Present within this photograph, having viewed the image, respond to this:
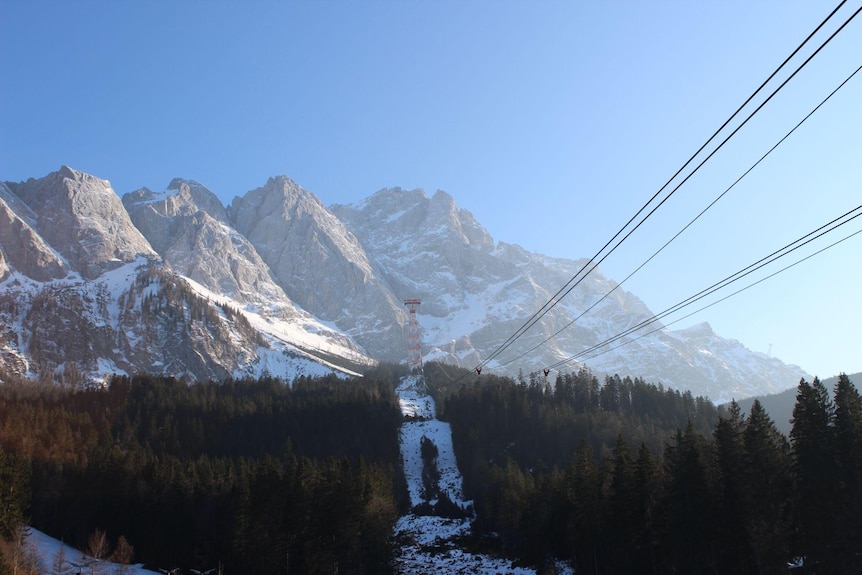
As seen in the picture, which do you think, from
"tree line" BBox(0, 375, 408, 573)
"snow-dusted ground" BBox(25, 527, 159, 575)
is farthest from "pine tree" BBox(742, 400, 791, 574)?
"snow-dusted ground" BBox(25, 527, 159, 575)

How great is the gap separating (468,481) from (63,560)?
78.9 meters

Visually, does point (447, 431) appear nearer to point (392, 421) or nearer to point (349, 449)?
point (392, 421)

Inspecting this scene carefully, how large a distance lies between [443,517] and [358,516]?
4482cm

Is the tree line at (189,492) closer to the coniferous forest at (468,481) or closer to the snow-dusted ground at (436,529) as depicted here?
the coniferous forest at (468,481)

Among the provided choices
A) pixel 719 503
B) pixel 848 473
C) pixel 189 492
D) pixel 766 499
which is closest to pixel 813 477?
pixel 848 473

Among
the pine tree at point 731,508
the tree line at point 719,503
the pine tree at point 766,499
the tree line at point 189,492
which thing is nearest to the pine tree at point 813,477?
the tree line at point 719,503

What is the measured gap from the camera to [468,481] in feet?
446

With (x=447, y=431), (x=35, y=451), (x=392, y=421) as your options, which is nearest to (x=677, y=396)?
(x=447, y=431)

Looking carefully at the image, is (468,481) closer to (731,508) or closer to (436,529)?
(436,529)

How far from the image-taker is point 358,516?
2842 inches

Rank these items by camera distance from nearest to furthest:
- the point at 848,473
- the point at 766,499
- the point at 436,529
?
1. the point at 848,473
2. the point at 766,499
3. the point at 436,529

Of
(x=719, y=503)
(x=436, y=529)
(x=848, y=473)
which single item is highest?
(x=436, y=529)

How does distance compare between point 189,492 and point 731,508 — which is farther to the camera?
point 189,492

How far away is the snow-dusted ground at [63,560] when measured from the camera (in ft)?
235
